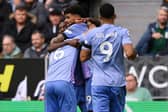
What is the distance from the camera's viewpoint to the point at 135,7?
18016 millimetres

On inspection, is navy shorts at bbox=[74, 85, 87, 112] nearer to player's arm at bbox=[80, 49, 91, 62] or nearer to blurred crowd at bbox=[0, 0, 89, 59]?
player's arm at bbox=[80, 49, 91, 62]

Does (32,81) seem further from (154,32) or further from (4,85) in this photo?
(154,32)

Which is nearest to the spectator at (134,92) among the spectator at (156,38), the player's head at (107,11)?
the spectator at (156,38)

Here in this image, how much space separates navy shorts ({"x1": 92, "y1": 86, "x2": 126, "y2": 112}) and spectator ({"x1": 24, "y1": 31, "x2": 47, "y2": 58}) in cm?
525

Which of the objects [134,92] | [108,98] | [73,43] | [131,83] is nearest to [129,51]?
[108,98]

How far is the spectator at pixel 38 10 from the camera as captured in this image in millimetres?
16141

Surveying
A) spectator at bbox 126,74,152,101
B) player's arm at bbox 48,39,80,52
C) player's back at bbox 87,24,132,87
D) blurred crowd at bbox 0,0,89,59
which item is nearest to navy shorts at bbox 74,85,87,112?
player's arm at bbox 48,39,80,52

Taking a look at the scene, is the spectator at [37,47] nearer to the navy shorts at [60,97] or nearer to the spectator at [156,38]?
the spectator at [156,38]

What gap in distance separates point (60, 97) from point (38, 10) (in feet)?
21.6

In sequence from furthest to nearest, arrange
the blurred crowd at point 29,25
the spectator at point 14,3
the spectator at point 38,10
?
1. the spectator at point 14,3
2. the spectator at point 38,10
3. the blurred crowd at point 29,25

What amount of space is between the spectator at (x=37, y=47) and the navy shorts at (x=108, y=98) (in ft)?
17.2

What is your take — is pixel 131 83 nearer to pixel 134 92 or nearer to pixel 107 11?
pixel 134 92

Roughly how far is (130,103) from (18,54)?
10.6 feet

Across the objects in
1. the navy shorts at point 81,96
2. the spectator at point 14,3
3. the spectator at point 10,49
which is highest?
the spectator at point 14,3
